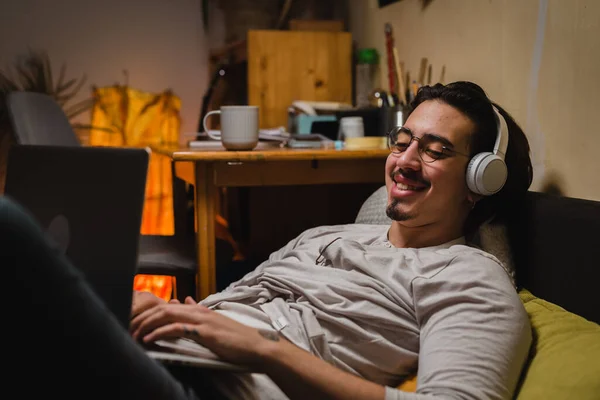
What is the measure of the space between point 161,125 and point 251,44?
1.00m

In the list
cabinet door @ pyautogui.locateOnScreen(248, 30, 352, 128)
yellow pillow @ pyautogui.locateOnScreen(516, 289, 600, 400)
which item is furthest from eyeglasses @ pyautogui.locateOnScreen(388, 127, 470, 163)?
cabinet door @ pyautogui.locateOnScreen(248, 30, 352, 128)

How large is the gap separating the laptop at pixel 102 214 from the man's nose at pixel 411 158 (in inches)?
24.8

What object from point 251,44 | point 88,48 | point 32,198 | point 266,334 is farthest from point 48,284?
point 88,48

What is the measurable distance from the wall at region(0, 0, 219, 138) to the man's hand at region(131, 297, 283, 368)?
9.55ft

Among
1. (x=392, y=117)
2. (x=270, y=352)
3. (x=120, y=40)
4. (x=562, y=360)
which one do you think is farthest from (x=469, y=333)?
(x=120, y=40)

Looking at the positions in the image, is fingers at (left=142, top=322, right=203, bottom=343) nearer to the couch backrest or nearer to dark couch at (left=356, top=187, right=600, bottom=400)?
dark couch at (left=356, top=187, right=600, bottom=400)

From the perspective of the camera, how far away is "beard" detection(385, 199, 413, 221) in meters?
1.24

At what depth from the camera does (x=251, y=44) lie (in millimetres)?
2820

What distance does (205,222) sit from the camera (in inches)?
68.0

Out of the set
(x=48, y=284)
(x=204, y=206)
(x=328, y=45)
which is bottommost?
(x=204, y=206)

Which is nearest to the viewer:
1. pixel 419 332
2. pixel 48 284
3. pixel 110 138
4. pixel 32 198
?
pixel 48 284

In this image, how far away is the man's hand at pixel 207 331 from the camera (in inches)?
35.4

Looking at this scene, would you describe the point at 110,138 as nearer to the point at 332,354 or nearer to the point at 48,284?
the point at 332,354

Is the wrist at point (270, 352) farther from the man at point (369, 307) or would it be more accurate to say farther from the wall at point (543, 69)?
the wall at point (543, 69)
